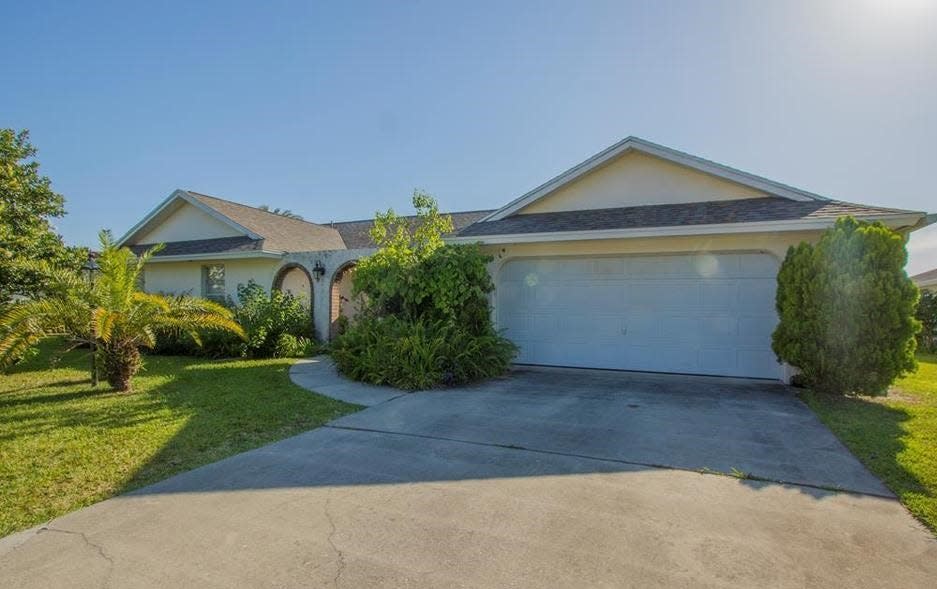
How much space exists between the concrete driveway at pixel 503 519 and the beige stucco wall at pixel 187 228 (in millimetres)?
12817

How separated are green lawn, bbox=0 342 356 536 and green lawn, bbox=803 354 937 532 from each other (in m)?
6.05

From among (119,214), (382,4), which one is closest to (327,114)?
(382,4)

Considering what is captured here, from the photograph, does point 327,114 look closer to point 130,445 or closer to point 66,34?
point 66,34

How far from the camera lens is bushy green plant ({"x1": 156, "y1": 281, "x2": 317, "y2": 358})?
12336mm

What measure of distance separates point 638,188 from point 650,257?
1.77 metres

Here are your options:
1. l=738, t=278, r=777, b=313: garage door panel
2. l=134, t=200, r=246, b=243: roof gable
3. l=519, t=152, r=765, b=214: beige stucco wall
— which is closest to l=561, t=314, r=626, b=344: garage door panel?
l=738, t=278, r=777, b=313: garage door panel

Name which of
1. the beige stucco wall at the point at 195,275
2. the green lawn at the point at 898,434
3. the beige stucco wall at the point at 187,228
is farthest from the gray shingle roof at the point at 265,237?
the green lawn at the point at 898,434

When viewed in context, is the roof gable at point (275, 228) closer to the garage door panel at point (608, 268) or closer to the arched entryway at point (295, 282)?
the arched entryway at point (295, 282)

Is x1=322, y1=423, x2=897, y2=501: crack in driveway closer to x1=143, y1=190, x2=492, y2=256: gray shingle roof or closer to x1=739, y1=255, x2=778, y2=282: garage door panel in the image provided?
x1=739, y1=255, x2=778, y2=282: garage door panel

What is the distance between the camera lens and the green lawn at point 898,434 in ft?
12.9

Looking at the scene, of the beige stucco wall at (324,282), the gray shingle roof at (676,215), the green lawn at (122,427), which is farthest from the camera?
the beige stucco wall at (324,282)

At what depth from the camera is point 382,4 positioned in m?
9.40

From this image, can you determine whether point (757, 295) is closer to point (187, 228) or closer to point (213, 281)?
point (213, 281)

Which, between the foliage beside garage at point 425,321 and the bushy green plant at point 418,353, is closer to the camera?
the bushy green plant at point 418,353
